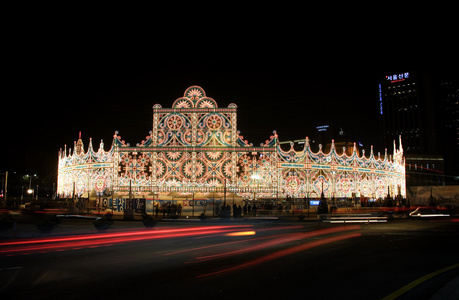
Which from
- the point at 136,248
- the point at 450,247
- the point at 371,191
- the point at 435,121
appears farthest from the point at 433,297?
the point at 435,121

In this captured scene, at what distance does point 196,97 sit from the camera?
37969 mm

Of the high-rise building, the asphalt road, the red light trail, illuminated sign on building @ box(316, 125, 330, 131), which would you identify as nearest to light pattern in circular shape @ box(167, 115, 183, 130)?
the red light trail

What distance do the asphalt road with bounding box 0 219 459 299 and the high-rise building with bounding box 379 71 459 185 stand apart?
443ft

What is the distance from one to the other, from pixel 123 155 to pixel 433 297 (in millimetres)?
33707

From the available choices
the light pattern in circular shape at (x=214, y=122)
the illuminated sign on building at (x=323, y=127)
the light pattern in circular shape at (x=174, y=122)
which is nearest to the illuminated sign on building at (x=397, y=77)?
the illuminated sign on building at (x=323, y=127)

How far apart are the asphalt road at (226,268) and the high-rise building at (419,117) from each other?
13508 centimetres

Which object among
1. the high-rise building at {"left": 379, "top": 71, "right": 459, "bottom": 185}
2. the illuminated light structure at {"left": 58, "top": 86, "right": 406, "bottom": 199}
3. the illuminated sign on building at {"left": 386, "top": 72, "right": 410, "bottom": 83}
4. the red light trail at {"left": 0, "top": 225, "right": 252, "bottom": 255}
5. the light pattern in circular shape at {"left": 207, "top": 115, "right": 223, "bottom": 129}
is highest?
the illuminated sign on building at {"left": 386, "top": 72, "right": 410, "bottom": 83}

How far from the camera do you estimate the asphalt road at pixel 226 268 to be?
8.03m

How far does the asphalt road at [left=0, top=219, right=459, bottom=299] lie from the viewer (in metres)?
8.03

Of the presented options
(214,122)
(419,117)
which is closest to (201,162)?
(214,122)

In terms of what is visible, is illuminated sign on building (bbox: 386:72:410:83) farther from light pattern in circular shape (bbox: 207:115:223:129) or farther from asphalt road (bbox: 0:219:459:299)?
asphalt road (bbox: 0:219:459:299)

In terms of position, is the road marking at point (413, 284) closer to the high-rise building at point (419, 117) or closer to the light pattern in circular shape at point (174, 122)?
the light pattern in circular shape at point (174, 122)

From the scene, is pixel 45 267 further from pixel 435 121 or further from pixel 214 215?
pixel 435 121

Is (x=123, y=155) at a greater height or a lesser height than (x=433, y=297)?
Answer: greater
